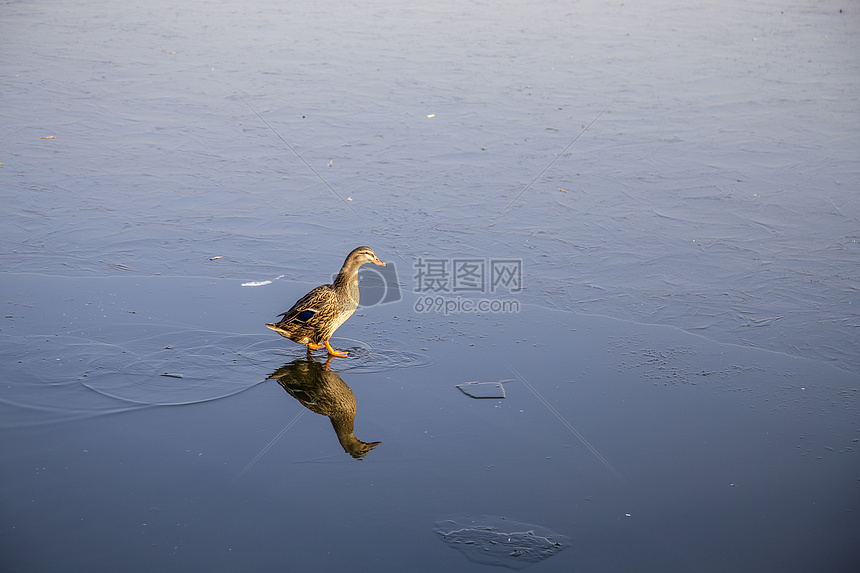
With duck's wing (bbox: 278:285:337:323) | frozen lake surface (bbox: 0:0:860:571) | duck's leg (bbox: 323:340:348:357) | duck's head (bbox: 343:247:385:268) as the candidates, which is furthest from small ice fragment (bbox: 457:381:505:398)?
duck's head (bbox: 343:247:385:268)

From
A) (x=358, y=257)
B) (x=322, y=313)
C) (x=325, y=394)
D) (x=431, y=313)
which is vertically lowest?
(x=325, y=394)

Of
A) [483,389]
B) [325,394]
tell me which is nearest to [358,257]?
[325,394]

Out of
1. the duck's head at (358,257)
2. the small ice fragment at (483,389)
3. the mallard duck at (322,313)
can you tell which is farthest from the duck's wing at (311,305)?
the small ice fragment at (483,389)

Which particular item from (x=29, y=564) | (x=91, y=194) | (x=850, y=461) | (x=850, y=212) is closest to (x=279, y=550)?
(x=29, y=564)

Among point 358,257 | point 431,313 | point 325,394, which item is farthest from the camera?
point 431,313

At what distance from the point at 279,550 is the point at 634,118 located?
26.6 ft

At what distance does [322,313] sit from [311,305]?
9 centimetres

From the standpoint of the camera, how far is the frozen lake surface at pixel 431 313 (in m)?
3.56

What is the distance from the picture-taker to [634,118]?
9.87m

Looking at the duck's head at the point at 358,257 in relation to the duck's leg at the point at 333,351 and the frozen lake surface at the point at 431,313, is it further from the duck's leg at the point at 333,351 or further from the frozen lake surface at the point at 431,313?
the duck's leg at the point at 333,351

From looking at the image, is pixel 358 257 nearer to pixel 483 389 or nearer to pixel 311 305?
pixel 311 305

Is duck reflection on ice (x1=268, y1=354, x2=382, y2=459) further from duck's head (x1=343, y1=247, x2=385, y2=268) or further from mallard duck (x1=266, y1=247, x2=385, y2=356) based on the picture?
duck's head (x1=343, y1=247, x2=385, y2=268)

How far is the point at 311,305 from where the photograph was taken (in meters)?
5.16

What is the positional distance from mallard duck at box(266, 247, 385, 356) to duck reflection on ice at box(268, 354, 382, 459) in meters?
0.17
